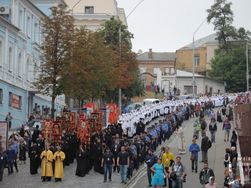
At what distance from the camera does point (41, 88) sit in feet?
131

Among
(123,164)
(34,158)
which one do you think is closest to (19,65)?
(34,158)

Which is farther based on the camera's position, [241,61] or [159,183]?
[241,61]

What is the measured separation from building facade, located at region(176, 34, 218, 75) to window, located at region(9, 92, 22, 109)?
67.5 m

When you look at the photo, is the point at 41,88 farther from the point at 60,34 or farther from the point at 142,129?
the point at 142,129

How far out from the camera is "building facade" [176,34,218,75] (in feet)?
379

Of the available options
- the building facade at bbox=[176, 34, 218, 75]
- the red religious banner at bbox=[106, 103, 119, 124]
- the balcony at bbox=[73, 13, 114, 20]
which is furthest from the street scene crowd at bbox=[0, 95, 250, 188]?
the building facade at bbox=[176, 34, 218, 75]

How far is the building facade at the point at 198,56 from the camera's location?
115 m

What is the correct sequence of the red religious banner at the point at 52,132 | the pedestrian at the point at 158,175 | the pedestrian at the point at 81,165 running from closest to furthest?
the pedestrian at the point at 158,175 → the pedestrian at the point at 81,165 → the red religious banner at the point at 52,132

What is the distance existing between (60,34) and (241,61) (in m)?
56.3

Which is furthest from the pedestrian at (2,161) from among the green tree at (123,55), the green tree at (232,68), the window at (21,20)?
the green tree at (232,68)

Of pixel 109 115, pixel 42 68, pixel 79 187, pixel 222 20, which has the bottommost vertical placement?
pixel 79 187

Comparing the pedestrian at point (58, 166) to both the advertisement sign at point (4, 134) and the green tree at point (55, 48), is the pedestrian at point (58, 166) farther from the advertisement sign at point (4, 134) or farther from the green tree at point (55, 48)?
the green tree at point (55, 48)

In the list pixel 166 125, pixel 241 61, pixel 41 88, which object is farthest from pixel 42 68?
pixel 241 61

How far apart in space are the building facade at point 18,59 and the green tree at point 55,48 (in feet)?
14.5
